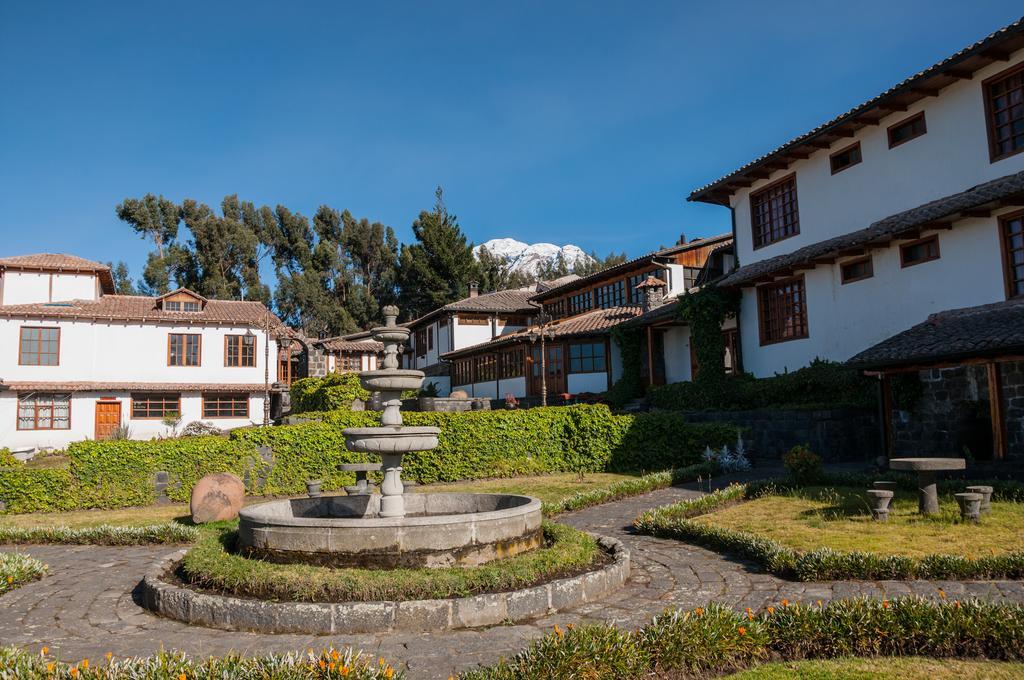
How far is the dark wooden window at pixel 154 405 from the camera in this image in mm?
33469

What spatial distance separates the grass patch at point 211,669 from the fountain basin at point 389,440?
3.45 metres

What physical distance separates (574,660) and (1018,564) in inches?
209

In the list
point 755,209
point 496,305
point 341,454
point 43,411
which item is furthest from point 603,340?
point 43,411

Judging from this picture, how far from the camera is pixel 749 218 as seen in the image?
941 inches

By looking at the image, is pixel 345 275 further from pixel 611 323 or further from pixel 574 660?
pixel 574 660

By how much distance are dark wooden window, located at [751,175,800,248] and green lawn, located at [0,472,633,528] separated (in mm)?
10191

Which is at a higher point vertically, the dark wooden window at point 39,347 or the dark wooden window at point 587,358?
the dark wooden window at point 39,347

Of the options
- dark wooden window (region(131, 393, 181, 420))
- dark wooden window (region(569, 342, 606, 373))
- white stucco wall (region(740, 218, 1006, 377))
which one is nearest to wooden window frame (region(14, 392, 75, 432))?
dark wooden window (region(131, 393, 181, 420))

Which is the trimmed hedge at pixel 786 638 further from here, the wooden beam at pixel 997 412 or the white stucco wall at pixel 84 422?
the white stucco wall at pixel 84 422

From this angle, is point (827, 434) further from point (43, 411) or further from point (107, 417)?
point (43, 411)

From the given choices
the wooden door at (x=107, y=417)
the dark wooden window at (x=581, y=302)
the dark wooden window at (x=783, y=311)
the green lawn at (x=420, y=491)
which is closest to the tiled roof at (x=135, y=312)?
the wooden door at (x=107, y=417)

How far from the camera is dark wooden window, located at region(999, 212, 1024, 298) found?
14719 mm

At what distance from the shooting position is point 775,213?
75.0ft

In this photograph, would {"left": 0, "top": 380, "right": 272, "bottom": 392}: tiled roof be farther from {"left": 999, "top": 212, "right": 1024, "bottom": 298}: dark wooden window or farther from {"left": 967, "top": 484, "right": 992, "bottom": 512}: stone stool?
{"left": 967, "top": 484, "right": 992, "bottom": 512}: stone stool
